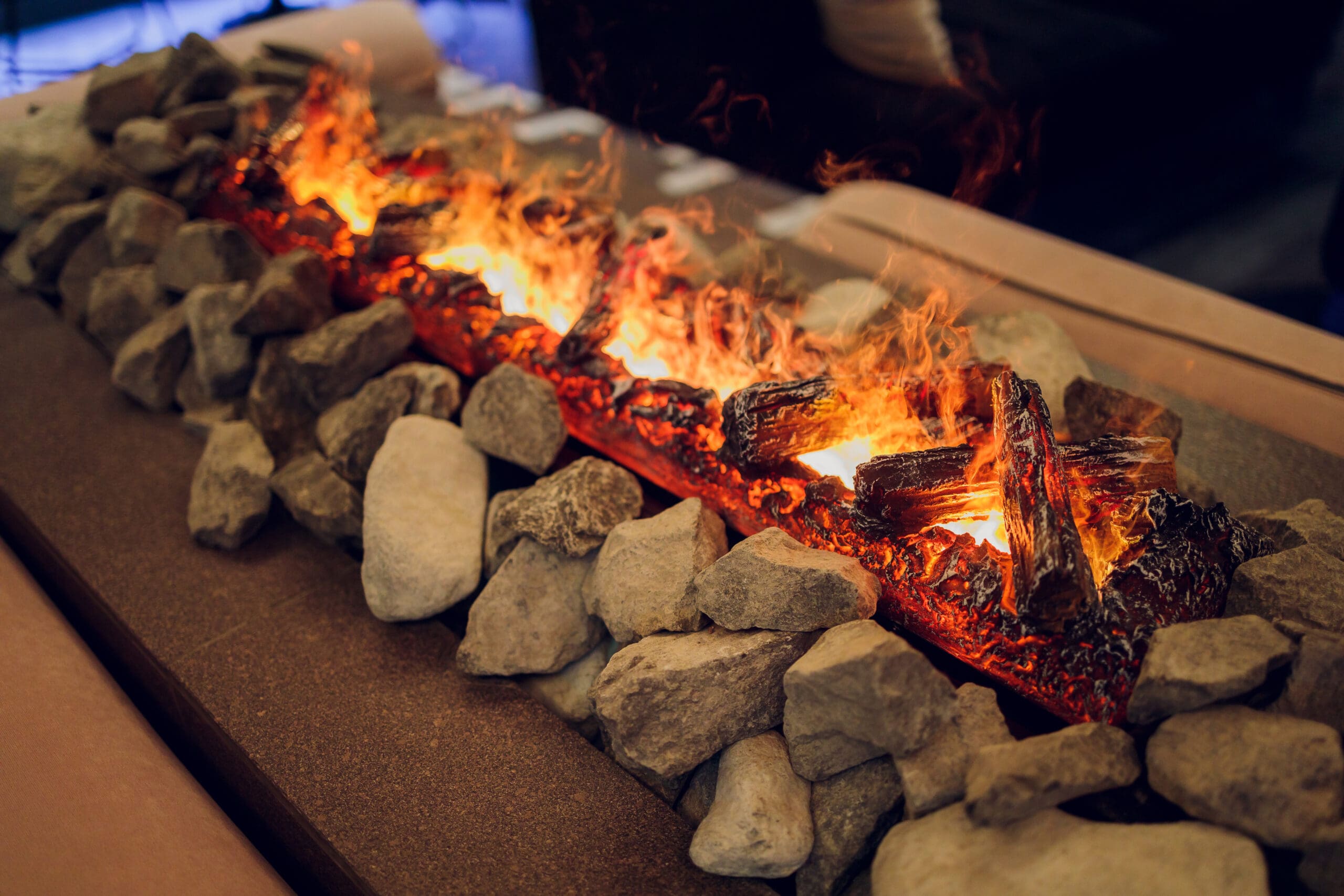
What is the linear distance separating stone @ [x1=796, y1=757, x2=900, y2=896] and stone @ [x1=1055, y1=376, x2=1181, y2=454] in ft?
1.97

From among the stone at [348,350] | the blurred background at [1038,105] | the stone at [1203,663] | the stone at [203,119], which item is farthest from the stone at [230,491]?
the blurred background at [1038,105]

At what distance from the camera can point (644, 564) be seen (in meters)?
1.24

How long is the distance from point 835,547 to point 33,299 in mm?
2225

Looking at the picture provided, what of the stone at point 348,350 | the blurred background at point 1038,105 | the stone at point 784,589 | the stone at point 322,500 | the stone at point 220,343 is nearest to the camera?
the stone at point 784,589

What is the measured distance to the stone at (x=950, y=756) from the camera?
0.97m

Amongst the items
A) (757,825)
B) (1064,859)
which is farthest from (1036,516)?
(757,825)

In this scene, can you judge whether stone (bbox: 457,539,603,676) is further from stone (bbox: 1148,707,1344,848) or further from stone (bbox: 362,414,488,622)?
stone (bbox: 1148,707,1344,848)

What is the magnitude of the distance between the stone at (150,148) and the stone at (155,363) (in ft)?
2.33

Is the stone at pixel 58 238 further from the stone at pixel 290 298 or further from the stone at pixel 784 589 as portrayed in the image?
the stone at pixel 784 589

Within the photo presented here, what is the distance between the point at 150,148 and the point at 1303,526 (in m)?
2.69

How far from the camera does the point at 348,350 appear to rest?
168cm

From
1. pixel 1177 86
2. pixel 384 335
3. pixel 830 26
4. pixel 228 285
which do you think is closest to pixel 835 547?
pixel 384 335

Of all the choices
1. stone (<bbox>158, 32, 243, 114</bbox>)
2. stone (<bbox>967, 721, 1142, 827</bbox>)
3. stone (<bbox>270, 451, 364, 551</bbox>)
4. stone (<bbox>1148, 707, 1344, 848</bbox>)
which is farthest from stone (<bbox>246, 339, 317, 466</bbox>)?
stone (<bbox>1148, 707, 1344, 848</bbox>)

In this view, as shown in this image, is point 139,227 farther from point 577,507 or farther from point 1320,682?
point 1320,682
